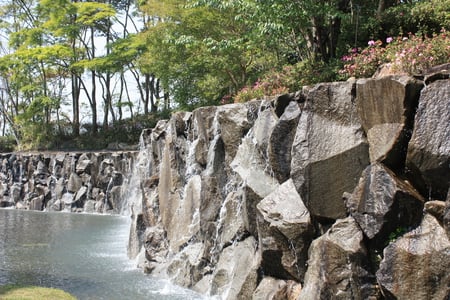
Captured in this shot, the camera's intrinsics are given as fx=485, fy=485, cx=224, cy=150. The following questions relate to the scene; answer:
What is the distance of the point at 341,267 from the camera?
6.44 m

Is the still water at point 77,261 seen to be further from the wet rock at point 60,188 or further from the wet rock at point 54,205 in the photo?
the wet rock at point 60,188

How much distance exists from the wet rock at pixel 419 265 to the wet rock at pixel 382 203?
0.67ft

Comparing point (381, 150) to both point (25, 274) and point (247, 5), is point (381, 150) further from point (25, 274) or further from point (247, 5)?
point (25, 274)

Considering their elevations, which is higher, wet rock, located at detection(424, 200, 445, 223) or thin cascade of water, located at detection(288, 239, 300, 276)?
wet rock, located at detection(424, 200, 445, 223)

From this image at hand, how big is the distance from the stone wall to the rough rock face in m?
14.6

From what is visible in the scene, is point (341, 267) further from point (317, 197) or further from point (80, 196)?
point (80, 196)

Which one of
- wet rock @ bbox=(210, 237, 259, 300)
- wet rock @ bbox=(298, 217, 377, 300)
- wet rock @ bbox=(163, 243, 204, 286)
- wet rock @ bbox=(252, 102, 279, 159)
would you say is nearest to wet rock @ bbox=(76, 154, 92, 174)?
wet rock @ bbox=(163, 243, 204, 286)

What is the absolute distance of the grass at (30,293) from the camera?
8.16 m

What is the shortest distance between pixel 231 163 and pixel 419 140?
178 inches

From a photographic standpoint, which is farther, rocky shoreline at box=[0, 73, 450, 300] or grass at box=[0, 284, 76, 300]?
grass at box=[0, 284, 76, 300]

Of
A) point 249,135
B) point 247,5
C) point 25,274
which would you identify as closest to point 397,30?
point 247,5

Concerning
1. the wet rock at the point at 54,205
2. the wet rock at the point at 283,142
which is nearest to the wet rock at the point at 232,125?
the wet rock at the point at 283,142

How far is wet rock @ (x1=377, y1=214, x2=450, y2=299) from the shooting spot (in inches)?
217

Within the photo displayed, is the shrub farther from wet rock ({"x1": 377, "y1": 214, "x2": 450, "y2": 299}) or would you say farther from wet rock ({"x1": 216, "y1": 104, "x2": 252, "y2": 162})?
wet rock ({"x1": 377, "y1": 214, "x2": 450, "y2": 299})
